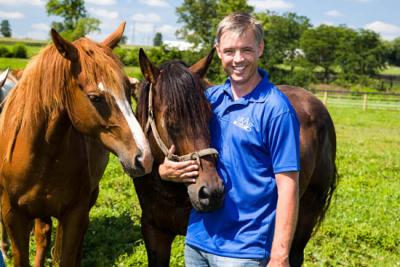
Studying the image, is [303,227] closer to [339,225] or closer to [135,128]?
[339,225]

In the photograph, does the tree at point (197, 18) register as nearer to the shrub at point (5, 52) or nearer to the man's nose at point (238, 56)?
the shrub at point (5, 52)

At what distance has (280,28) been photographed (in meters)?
58.3

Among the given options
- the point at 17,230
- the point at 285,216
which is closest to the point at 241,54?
the point at 285,216

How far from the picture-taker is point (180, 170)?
2.17 metres

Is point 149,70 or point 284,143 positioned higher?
point 149,70

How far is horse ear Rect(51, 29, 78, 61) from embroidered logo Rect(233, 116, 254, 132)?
44.8 inches

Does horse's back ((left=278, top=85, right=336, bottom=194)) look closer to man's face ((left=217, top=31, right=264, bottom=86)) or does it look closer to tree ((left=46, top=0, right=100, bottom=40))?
man's face ((left=217, top=31, right=264, bottom=86))

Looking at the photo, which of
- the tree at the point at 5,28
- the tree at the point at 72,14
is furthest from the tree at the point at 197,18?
the tree at the point at 5,28

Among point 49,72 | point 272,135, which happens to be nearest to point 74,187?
point 49,72

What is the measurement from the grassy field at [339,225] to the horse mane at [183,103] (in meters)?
2.22

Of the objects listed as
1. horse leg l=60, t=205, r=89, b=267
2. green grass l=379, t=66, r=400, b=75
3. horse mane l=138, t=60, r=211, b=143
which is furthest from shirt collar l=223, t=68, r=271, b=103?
green grass l=379, t=66, r=400, b=75

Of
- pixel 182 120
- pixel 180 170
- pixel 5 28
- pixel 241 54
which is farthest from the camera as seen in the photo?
pixel 5 28

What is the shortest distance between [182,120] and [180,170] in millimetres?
270

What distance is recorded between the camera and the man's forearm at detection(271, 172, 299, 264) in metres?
1.84
